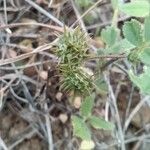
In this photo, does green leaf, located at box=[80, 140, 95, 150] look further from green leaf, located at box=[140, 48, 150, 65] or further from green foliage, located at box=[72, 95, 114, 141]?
green leaf, located at box=[140, 48, 150, 65]

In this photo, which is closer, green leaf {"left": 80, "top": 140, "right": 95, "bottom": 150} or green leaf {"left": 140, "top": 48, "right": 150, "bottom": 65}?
green leaf {"left": 140, "top": 48, "right": 150, "bottom": 65}

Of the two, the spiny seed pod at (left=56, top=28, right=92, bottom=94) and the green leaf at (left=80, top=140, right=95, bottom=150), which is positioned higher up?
the spiny seed pod at (left=56, top=28, right=92, bottom=94)

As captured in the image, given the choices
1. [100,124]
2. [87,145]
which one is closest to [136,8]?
[100,124]

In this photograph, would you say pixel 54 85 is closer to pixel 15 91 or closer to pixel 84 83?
pixel 15 91

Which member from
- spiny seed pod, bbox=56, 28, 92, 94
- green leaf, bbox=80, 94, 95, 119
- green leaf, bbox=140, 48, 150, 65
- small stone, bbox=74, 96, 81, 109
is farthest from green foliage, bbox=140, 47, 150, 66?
small stone, bbox=74, 96, 81, 109

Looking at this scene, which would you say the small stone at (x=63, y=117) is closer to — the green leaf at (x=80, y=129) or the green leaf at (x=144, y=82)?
the green leaf at (x=80, y=129)

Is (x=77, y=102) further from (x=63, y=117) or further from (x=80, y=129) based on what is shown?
(x=80, y=129)
